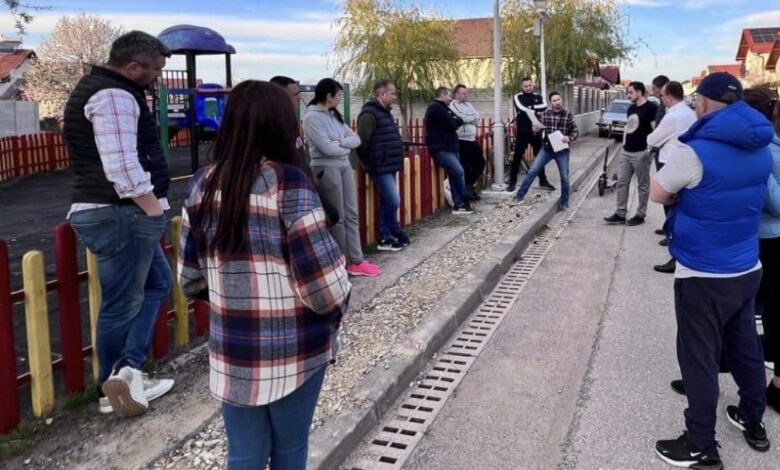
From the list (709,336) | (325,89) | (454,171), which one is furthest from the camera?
(454,171)

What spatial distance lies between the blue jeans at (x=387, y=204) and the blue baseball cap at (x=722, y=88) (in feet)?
A: 13.5

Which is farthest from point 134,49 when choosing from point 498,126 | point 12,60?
point 12,60

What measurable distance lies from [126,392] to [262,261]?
1.76m

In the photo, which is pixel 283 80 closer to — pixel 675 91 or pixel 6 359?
pixel 6 359

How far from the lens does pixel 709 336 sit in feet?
9.95

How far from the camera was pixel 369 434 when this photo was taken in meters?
3.47

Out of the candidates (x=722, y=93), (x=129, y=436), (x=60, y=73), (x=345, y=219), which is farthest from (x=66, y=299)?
(x=60, y=73)

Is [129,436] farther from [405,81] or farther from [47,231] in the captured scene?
[405,81]

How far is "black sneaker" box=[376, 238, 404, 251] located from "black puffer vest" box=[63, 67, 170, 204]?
A: 4.06 metres

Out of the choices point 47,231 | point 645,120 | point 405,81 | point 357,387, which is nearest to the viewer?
point 357,387

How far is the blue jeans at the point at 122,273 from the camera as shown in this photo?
322 centimetres

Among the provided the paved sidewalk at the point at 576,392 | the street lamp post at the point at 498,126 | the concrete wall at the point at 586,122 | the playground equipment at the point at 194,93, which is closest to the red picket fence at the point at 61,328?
the paved sidewalk at the point at 576,392

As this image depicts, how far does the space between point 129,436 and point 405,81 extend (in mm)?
24721

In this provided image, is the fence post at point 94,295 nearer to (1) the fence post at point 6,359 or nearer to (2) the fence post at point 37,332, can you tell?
(2) the fence post at point 37,332
